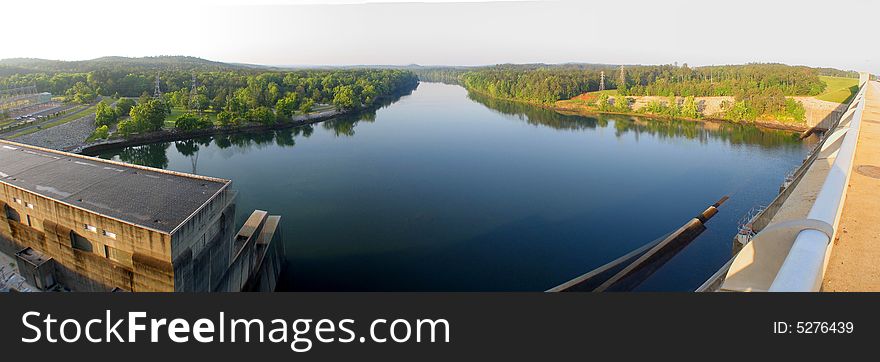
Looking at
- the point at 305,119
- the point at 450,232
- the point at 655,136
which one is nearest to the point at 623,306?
the point at 450,232

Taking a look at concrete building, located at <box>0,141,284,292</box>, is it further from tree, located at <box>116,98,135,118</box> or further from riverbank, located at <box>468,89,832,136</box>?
riverbank, located at <box>468,89,832,136</box>

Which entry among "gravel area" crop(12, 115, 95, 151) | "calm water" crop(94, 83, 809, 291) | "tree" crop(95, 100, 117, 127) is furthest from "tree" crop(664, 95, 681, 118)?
"gravel area" crop(12, 115, 95, 151)

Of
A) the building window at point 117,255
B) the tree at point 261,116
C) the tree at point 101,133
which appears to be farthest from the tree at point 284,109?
the building window at point 117,255

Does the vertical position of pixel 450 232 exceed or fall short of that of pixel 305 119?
it falls short

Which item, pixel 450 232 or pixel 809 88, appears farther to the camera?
pixel 809 88

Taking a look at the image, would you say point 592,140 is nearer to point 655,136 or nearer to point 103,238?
point 655,136

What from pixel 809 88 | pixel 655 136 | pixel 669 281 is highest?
pixel 809 88

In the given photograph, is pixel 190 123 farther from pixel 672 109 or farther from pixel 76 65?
pixel 76 65

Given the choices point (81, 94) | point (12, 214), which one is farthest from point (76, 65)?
point (12, 214)
